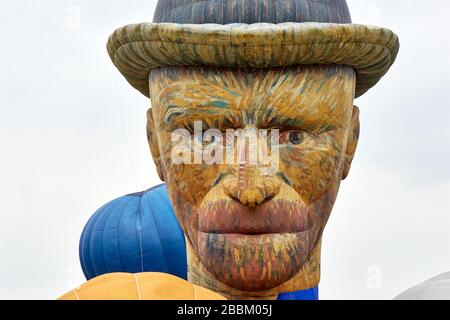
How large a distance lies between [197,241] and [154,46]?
1.16 meters

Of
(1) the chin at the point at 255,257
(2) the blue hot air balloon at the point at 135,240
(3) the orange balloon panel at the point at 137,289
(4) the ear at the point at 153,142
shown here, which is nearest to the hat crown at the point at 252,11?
(4) the ear at the point at 153,142

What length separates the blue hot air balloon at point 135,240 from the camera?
991cm

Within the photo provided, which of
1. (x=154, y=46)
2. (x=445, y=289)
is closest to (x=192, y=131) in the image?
(x=154, y=46)

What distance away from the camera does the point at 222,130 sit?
4.76 m

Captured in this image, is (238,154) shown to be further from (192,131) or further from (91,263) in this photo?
(91,263)

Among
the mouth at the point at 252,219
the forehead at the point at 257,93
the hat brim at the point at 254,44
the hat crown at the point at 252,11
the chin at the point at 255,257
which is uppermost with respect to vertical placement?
the hat crown at the point at 252,11

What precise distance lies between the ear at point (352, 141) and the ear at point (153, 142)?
117cm

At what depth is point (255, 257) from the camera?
4.66 metres

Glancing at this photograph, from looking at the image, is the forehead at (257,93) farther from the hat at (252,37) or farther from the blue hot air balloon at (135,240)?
Result: the blue hot air balloon at (135,240)

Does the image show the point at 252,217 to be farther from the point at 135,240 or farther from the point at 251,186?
the point at 135,240

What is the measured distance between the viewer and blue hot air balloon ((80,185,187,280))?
32.5ft

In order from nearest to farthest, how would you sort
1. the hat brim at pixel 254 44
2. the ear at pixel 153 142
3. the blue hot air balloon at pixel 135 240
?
the hat brim at pixel 254 44, the ear at pixel 153 142, the blue hot air balloon at pixel 135 240

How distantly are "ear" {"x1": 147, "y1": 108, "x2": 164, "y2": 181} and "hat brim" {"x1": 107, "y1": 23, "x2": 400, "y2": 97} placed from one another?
54 cm

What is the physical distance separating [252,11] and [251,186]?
1.00 metres
